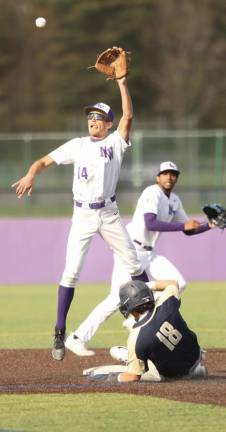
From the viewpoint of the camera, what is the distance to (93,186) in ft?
34.4

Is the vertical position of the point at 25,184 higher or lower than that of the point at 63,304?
higher

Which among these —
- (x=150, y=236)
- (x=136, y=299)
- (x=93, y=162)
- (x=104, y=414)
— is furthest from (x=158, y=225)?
(x=104, y=414)

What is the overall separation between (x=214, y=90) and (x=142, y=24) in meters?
5.84

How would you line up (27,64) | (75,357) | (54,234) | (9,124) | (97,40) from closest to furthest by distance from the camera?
(75,357) → (54,234) → (9,124) → (97,40) → (27,64)

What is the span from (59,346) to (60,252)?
368 inches

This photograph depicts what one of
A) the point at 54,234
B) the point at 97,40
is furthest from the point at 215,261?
the point at 97,40

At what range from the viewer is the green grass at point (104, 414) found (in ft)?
24.5

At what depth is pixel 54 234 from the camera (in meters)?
19.9

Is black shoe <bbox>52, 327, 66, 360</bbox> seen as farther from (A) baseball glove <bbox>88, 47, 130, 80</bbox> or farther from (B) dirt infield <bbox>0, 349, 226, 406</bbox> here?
(A) baseball glove <bbox>88, 47, 130, 80</bbox>

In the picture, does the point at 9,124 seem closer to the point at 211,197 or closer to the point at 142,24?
the point at 142,24

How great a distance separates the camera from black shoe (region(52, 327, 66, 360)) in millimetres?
10516

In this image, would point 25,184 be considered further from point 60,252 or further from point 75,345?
point 60,252

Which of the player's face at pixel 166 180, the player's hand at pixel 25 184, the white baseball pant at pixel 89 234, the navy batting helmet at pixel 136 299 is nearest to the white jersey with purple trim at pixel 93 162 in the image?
the white baseball pant at pixel 89 234

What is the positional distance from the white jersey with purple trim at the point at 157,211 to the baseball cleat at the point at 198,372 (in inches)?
106
